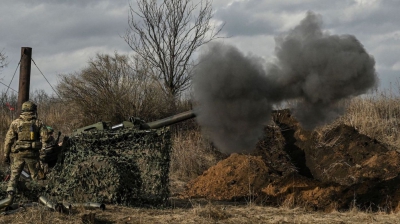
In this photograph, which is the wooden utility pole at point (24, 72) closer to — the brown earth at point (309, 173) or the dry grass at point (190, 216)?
the dry grass at point (190, 216)

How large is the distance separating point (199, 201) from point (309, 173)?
19.5ft

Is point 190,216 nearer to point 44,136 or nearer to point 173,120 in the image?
point 173,120

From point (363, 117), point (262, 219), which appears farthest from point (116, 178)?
point (363, 117)

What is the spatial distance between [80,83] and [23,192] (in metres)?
10.6

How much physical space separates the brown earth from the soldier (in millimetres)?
5466

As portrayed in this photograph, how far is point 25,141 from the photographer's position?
424 inches

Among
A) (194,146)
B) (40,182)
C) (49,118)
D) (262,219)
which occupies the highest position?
(49,118)

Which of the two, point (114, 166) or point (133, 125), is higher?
point (133, 125)

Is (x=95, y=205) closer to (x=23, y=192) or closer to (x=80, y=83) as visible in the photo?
(x=23, y=192)

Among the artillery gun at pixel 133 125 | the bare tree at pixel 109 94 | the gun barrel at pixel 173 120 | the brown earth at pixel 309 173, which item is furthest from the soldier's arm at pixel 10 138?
the bare tree at pixel 109 94

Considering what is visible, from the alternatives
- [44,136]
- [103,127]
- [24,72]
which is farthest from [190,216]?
[24,72]

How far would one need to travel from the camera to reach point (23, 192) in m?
10.9

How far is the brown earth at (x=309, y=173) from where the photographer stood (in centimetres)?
1319

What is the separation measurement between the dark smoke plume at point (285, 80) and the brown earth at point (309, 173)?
94.8 inches
